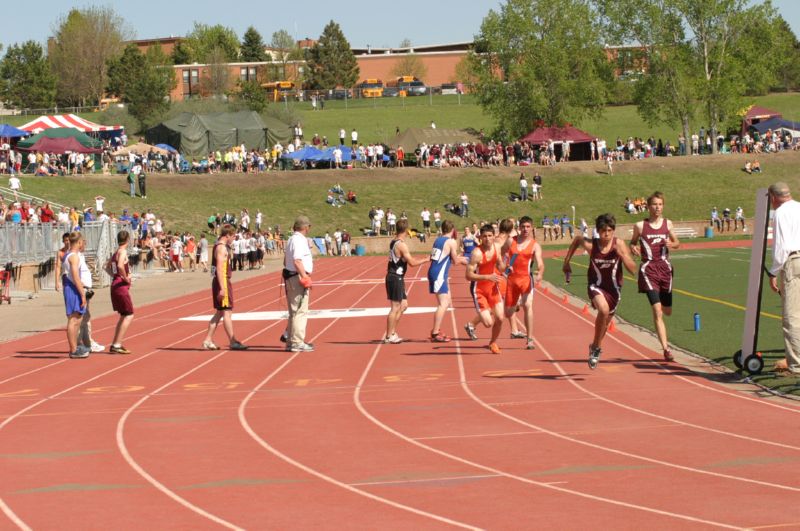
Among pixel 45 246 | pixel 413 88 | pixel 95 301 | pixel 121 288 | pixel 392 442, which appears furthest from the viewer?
pixel 413 88

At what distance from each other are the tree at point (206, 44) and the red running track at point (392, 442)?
131352 millimetres

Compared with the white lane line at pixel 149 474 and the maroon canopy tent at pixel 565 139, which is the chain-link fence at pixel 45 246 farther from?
the maroon canopy tent at pixel 565 139

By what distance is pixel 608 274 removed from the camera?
1353cm

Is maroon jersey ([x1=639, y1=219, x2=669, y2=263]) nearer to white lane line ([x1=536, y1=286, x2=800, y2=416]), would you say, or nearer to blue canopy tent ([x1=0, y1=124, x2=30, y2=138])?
white lane line ([x1=536, y1=286, x2=800, y2=416])

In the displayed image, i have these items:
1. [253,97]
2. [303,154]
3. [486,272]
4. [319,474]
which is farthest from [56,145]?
[319,474]

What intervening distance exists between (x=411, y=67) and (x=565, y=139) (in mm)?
64807

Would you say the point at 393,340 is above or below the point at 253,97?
below

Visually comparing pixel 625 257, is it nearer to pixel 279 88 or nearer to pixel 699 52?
pixel 699 52

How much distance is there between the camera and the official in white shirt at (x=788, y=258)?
11.9 metres

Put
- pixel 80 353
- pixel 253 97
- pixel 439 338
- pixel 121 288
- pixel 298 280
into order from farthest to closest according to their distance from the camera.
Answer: pixel 253 97 → pixel 439 338 → pixel 121 288 → pixel 80 353 → pixel 298 280

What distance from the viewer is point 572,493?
7.69m

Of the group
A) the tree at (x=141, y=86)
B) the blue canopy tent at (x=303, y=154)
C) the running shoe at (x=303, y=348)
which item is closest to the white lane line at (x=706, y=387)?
the running shoe at (x=303, y=348)

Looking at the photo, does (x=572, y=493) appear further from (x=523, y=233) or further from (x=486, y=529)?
(x=523, y=233)

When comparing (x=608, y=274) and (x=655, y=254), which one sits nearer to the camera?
(x=608, y=274)
